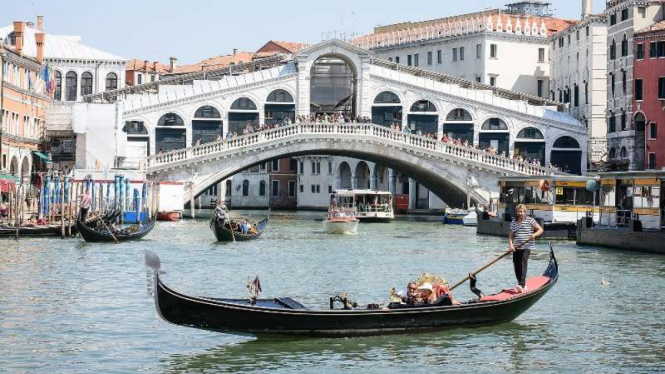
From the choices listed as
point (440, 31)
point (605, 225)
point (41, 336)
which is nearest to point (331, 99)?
point (440, 31)

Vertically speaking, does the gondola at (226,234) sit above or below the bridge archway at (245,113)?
below

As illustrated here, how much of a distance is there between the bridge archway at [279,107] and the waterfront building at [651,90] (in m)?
10.6

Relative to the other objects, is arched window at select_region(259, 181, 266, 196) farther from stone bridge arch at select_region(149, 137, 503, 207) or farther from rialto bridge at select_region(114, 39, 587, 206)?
stone bridge arch at select_region(149, 137, 503, 207)

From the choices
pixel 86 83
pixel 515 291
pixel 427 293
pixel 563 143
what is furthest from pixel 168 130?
pixel 427 293

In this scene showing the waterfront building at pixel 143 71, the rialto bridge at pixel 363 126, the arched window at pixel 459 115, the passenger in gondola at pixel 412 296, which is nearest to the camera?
the passenger in gondola at pixel 412 296

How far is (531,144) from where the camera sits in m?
44.6

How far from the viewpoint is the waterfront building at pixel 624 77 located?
39.0 m

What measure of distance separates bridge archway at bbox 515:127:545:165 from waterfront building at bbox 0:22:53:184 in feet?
47.6

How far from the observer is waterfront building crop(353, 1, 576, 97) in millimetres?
52812

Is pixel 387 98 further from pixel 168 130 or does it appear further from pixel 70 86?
pixel 70 86

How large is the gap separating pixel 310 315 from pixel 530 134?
105ft

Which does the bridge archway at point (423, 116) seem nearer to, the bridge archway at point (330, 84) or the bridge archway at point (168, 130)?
the bridge archway at point (330, 84)

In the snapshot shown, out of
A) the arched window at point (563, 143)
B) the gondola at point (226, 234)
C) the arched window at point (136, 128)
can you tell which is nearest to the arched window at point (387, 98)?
the arched window at point (563, 143)

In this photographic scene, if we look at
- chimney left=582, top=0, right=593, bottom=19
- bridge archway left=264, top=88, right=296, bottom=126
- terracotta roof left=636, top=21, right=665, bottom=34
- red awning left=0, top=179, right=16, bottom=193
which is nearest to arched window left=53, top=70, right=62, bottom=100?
bridge archway left=264, top=88, right=296, bottom=126
